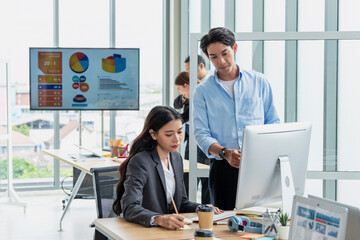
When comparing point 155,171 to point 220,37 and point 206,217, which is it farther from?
point 220,37

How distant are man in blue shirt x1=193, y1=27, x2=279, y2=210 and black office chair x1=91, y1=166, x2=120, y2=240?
19.6 inches

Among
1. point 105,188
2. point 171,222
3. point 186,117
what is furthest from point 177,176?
point 186,117

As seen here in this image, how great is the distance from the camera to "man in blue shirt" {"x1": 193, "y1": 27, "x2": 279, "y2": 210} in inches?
116

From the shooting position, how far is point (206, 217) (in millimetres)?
2342

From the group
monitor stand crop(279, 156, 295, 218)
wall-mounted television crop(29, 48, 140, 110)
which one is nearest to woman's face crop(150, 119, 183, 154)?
monitor stand crop(279, 156, 295, 218)

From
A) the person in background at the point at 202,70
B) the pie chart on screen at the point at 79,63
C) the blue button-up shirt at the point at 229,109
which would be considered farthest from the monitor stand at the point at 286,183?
the pie chart on screen at the point at 79,63

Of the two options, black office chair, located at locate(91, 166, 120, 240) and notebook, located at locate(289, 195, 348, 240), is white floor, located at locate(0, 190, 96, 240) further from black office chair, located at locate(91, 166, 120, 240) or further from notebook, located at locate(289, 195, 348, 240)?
notebook, located at locate(289, 195, 348, 240)

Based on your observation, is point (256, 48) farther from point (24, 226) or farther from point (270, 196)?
point (24, 226)

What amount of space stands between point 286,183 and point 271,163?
0.42 ft

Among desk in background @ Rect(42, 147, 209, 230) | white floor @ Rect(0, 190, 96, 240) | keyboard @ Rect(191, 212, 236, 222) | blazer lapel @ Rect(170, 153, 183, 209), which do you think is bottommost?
white floor @ Rect(0, 190, 96, 240)

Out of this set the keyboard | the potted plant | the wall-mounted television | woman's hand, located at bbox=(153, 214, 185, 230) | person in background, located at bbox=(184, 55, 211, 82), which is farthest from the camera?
the wall-mounted television

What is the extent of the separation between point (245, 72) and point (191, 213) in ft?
2.71

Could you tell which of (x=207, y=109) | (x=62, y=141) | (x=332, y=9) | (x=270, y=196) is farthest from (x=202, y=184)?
(x=62, y=141)

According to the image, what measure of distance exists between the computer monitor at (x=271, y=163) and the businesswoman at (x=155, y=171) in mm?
522
